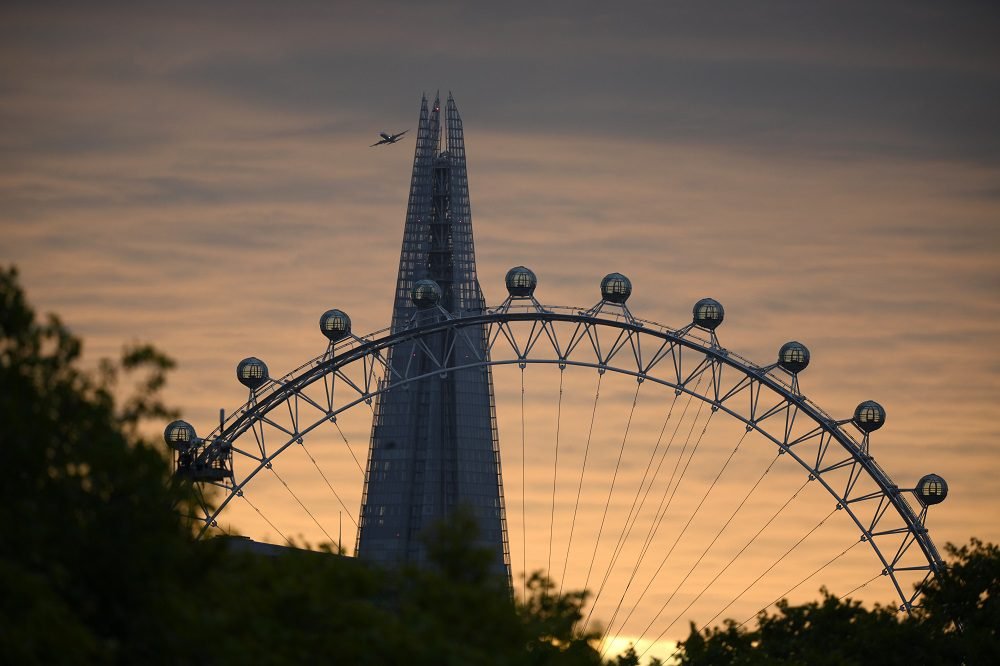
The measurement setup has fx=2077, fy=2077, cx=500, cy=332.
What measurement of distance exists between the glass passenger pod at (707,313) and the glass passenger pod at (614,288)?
2976mm

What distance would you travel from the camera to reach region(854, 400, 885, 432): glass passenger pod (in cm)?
8275

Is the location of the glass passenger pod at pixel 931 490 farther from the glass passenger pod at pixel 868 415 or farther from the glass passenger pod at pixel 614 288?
the glass passenger pod at pixel 614 288

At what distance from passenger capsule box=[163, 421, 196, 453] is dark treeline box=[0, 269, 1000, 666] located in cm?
3060

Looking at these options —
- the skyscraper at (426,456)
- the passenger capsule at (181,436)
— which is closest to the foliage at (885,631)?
the passenger capsule at (181,436)

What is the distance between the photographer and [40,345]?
44156 millimetres

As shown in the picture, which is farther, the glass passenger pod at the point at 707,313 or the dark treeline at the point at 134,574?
the glass passenger pod at the point at 707,313

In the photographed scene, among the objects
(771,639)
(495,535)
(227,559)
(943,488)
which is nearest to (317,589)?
(227,559)

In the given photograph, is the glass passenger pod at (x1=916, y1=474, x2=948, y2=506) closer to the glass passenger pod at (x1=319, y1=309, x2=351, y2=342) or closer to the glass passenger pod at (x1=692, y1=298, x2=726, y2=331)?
the glass passenger pod at (x1=692, y1=298, x2=726, y2=331)

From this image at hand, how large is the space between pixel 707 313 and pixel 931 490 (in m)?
11.5

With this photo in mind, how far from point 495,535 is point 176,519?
141 metres

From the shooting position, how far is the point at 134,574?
43281 millimetres

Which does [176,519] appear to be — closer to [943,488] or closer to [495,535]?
[943,488]

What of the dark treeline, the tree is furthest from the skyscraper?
the tree

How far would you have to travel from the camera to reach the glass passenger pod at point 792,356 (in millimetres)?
82812
